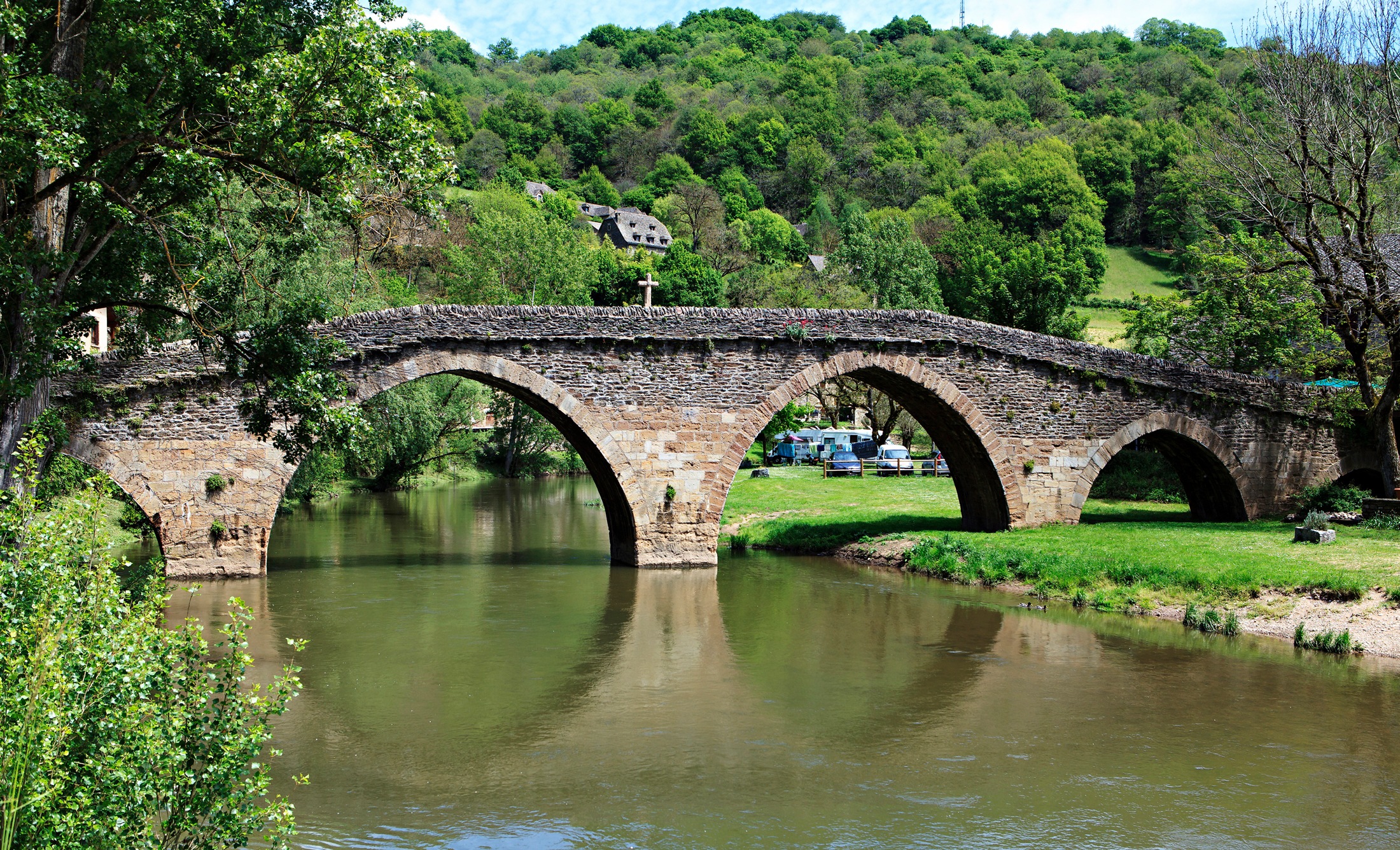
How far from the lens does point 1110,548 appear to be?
1778 centimetres

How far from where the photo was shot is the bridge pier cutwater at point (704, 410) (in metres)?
17.0

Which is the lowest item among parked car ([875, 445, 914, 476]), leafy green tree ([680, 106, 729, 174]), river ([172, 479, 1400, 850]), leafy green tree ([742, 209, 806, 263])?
river ([172, 479, 1400, 850])

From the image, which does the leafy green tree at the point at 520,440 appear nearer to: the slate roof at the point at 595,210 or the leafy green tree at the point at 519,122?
the slate roof at the point at 595,210

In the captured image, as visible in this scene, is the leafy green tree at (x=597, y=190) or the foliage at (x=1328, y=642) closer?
the foliage at (x=1328, y=642)

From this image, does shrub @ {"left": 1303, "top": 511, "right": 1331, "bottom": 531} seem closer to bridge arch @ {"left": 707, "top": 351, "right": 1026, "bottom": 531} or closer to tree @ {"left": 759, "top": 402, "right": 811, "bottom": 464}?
bridge arch @ {"left": 707, "top": 351, "right": 1026, "bottom": 531}

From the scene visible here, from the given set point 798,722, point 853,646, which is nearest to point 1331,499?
point 853,646

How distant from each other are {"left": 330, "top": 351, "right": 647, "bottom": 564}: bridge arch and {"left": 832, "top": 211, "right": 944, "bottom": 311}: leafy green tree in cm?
3726

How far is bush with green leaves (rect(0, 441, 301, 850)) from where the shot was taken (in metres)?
4.80

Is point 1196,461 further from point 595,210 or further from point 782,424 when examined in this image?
point 595,210

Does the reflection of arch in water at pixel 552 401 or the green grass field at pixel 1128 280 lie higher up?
the green grass field at pixel 1128 280

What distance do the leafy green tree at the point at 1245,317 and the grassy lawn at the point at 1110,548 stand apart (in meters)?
4.04

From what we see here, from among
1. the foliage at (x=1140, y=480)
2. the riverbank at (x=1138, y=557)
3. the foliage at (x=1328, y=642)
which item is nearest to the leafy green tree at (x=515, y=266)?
the riverbank at (x=1138, y=557)

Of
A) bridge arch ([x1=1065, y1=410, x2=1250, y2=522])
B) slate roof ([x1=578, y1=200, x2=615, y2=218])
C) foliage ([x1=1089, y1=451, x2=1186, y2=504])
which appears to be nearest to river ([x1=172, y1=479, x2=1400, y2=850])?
bridge arch ([x1=1065, y1=410, x2=1250, y2=522])

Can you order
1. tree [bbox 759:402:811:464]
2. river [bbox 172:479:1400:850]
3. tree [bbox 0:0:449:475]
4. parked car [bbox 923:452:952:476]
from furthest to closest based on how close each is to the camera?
tree [bbox 759:402:811:464] → parked car [bbox 923:452:952:476] → tree [bbox 0:0:449:475] → river [bbox 172:479:1400:850]
